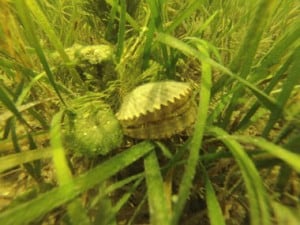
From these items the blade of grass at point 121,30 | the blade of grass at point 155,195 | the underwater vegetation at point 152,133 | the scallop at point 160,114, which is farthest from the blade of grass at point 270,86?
the blade of grass at point 121,30

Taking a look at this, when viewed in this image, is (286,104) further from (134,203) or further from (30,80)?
(30,80)

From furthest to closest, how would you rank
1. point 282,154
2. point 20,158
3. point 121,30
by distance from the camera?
point 121,30, point 20,158, point 282,154

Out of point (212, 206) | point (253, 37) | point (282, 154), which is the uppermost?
point (253, 37)

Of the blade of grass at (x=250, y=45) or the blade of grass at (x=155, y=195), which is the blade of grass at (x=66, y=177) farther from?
the blade of grass at (x=250, y=45)

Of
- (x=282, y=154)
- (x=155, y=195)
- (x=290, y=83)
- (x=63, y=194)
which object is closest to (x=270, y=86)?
(x=290, y=83)

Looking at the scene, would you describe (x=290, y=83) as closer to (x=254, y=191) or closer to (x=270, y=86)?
(x=270, y=86)

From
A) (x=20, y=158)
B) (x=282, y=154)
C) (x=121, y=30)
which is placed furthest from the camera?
(x=121, y=30)
